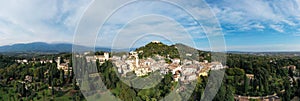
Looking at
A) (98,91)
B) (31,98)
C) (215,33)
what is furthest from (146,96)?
(31,98)

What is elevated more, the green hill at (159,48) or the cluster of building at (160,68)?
the green hill at (159,48)

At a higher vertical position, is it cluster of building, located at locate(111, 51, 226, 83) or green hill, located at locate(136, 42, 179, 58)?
green hill, located at locate(136, 42, 179, 58)

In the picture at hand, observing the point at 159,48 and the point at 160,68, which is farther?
the point at 160,68

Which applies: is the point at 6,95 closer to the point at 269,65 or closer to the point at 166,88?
the point at 166,88

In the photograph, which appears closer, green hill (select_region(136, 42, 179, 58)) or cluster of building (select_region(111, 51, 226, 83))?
green hill (select_region(136, 42, 179, 58))

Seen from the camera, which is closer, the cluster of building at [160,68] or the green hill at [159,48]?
the green hill at [159,48]

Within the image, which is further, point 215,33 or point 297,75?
point 297,75

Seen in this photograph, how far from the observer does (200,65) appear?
4258 mm

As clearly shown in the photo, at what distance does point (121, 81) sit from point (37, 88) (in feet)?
15.9

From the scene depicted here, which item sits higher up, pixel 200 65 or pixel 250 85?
pixel 200 65

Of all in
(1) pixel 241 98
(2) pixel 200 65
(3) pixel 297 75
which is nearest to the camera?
(2) pixel 200 65

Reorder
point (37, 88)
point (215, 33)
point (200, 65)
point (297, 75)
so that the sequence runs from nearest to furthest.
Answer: point (215, 33) → point (200, 65) → point (37, 88) → point (297, 75)

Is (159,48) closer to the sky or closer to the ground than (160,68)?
closer to the sky

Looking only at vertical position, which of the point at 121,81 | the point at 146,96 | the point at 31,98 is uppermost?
the point at 121,81
